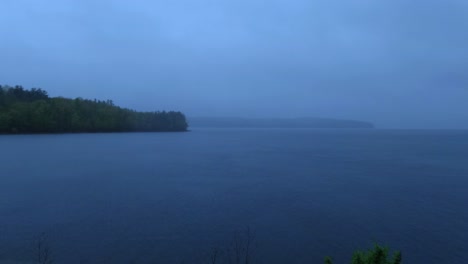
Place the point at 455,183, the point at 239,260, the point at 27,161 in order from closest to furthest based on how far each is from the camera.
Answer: the point at 239,260, the point at 455,183, the point at 27,161

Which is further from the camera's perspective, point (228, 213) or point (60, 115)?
point (60, 115)

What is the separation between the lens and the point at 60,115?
103m

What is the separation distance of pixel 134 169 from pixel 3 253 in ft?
82.4

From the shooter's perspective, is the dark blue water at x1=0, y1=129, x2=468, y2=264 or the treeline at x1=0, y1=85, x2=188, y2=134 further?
the treeline at x1=0, y1=85, x2=188, y2=134

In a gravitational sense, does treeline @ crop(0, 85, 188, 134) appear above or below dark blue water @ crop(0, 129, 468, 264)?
above

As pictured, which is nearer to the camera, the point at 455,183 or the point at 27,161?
the point at 455,183

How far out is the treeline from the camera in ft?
307

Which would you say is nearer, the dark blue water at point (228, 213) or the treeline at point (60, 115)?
the dark blue water at point (228, 213)

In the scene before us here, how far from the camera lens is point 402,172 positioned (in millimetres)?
36750

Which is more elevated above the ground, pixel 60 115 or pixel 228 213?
pixel 60 115

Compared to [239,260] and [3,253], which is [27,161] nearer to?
[3,253]

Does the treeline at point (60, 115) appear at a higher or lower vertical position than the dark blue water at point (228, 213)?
higher

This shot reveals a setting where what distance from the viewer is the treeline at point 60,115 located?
93.4 meters

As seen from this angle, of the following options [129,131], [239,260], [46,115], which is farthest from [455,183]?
[129,131]
